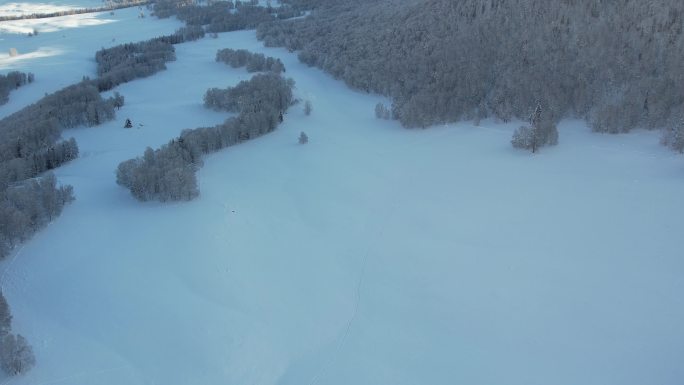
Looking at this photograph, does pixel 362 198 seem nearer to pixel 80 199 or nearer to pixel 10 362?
pixel 80 199

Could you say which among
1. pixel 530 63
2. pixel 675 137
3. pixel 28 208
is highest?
pixel 530 63

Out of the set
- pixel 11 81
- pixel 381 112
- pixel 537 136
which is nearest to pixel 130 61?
pixel 11 81

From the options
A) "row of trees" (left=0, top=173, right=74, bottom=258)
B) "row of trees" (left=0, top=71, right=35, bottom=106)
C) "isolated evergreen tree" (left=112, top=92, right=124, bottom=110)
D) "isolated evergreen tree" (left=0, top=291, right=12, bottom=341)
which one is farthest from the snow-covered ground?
"isolated evergreen tree" (left=0, top=291, right=12, bottom=341)

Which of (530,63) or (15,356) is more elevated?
(530,63)

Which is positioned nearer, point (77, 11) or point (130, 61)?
point (130, 61)

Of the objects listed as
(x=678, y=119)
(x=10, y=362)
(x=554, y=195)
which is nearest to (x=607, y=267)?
(x=554, y=195)

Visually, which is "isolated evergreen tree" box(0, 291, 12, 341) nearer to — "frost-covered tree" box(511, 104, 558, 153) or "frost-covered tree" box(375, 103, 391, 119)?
"frost-covered tree" box(511, 104, 558, 153)

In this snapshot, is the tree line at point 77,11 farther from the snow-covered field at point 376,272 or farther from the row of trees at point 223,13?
the snow-covered field at point 376,272

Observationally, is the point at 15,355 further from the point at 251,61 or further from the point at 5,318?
the point at 251,61

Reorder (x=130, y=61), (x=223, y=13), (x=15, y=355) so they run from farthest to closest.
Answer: (x=223, y=13)
(x=130, y=61)
(x=15, y=355)
